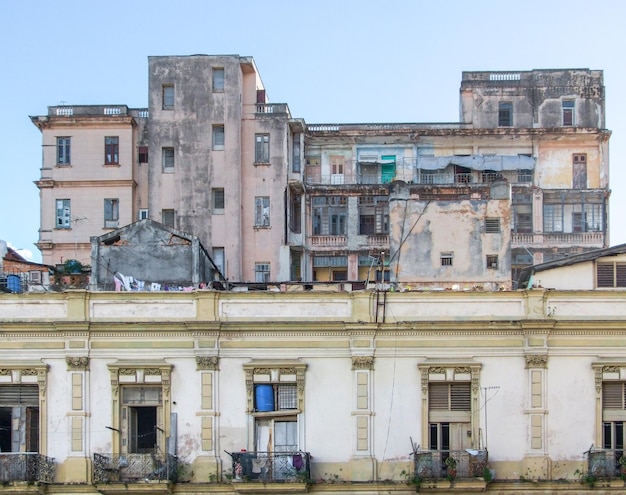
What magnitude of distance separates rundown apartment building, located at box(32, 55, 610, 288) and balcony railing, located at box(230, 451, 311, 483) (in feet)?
66.1

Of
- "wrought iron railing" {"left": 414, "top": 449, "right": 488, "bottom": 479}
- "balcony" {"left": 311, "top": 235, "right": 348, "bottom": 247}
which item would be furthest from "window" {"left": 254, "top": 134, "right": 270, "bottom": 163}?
"wrought iron railing" {"left": 414, "top": 449, "right": 488, "bottom": 479}

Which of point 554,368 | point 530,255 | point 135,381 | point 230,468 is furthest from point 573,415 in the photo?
point 530,255

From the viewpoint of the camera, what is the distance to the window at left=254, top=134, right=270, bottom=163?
49750 millimetres

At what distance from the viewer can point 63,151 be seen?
4997 centimetres

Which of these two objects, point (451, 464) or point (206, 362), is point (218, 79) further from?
point (451, 464)

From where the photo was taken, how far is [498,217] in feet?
131

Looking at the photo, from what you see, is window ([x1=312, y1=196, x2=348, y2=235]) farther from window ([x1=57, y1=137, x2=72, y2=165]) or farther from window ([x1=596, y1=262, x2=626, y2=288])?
window ([x1=596, y1=262, x2=626, y2=288])

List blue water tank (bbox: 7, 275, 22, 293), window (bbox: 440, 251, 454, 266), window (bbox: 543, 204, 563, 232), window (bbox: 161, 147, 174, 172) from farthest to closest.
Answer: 1. window (bbox: 543, 204, 563, 232)
2. window (bbox: 161, 147, 174, 172)
3. window (bbox: 440, 251, 454, 266)
4. blue water tank (bbox: 7, 275, 22, 293)

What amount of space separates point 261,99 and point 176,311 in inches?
949

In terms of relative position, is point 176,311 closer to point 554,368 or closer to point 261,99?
point 554,368

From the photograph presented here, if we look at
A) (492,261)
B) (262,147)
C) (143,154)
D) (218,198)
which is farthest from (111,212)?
(492,261)

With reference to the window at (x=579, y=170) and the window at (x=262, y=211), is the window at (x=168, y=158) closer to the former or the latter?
the window at (x=262, y=211)

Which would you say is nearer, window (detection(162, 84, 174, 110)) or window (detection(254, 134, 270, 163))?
window (detection(162, 84, 174, 110))

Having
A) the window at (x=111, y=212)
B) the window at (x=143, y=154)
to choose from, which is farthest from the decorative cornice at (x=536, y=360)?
the window at (x=143, y=154)
